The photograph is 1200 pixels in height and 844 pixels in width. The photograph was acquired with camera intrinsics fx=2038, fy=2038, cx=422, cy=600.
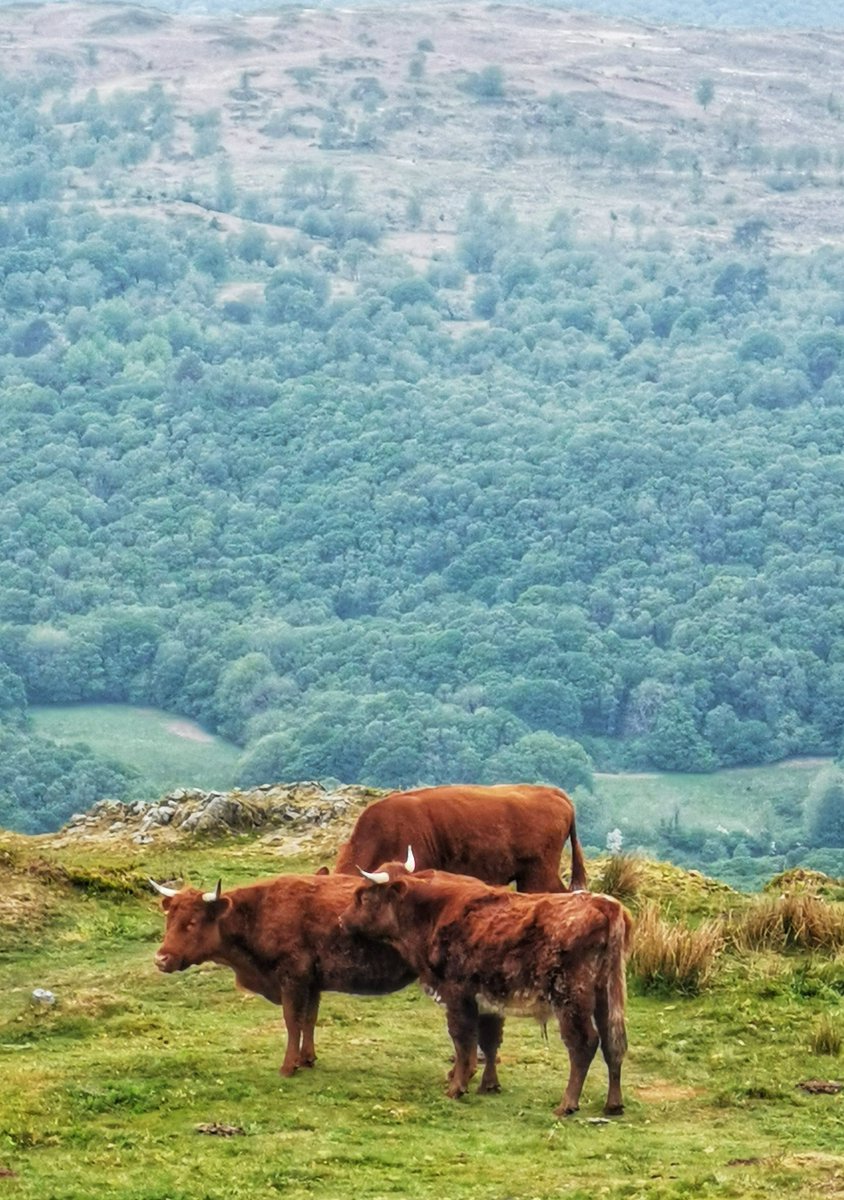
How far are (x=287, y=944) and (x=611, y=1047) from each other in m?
2.10

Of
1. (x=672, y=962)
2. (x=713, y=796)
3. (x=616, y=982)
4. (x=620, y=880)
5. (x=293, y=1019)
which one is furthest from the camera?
(x=713, y=796)

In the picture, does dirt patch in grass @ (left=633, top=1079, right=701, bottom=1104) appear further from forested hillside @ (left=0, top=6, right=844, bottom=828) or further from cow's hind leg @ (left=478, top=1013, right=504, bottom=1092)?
forested hillside @ (left=0, top=6, right=844, bottom=828)

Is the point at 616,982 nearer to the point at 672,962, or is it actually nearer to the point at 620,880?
the point at 672,962

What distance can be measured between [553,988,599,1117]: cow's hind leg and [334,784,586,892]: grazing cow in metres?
3.46

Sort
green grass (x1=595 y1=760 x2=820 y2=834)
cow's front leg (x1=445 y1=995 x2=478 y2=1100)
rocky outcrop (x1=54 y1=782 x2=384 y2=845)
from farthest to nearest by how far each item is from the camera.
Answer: green grass (x1=595 y1=760 x2=820 y2=834) → rocky outcrop (x1=54 y1=782 x2=384 y2=845) → cow's front leg (x1=445 y1=995 x2=478 y2=1100)

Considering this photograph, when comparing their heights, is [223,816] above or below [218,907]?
below

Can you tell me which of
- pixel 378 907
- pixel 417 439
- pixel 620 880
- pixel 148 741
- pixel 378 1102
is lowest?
pixel 417 439

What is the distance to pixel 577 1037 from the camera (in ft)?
34.6

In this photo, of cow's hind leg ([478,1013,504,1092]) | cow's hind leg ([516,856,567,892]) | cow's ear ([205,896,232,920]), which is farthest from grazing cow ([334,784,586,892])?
cow's hind leg ([478,1013,504,1092])

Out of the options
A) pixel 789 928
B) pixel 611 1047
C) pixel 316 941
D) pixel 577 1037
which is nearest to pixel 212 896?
pixel 316 941

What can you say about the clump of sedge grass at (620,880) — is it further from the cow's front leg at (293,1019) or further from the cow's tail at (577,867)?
the cow's front leg at (293,1019)

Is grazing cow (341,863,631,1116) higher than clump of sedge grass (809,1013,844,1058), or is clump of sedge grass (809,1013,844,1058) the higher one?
grazing cow (341,863,631,1116)

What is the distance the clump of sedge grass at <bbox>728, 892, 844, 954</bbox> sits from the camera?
1477 cm

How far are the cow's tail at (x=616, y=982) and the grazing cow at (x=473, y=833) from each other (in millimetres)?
3461
